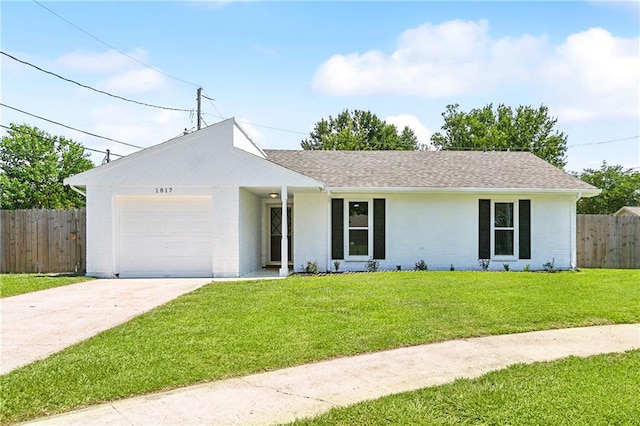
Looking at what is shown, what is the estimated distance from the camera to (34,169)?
30359 mm

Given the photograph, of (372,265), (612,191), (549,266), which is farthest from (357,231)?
(612,191)

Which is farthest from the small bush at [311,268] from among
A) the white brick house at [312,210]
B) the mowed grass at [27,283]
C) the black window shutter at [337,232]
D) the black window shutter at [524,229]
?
the black window shutter at [524,229]

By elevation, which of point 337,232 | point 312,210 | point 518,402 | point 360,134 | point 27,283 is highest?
point 360,134

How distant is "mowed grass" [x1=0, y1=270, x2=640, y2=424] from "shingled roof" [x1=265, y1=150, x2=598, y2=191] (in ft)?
13.0

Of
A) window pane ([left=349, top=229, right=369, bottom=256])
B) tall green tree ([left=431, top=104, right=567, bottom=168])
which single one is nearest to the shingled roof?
window pane ([left=349, top=229, right=369, bottom=256])

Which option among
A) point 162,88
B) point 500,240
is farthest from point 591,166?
point 162,88

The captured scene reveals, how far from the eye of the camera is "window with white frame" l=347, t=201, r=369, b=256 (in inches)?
583

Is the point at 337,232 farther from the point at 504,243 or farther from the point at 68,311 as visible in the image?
the point at 68,311

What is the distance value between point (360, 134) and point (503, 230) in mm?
30082

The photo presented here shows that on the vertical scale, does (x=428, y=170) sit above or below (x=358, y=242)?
above

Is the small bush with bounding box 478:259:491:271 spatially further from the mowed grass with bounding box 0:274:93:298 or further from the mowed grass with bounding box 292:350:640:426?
the mowed grass with bounding box 0:274:93:298

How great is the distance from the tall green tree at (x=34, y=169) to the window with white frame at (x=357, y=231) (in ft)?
73.4

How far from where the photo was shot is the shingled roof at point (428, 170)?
48.6 ft

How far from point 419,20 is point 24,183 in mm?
27890
